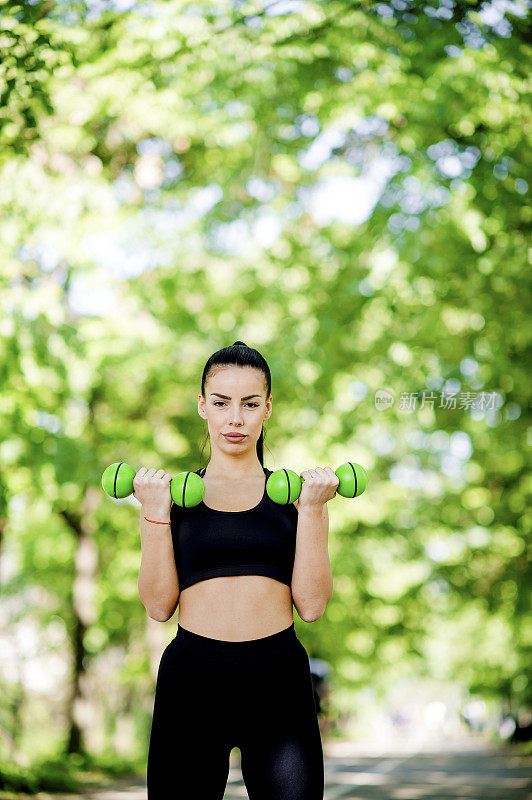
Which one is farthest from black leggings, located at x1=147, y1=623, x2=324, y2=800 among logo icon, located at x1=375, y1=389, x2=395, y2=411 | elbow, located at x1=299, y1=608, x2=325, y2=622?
logo icon, located at x1=375, y1=389, x2=395, y2=411

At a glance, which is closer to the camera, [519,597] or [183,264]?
[519,597]

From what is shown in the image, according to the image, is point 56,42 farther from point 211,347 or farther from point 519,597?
point 519,597

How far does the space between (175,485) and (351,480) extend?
0.56m

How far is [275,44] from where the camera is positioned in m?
6.48

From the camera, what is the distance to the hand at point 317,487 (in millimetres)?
2965

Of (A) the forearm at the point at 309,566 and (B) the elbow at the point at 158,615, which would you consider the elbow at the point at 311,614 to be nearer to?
(A) the forearm at the point at 309,566

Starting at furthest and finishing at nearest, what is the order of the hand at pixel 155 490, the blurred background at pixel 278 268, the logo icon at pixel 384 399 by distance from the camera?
the logo icon at pixel 384 399, the blurred background at pixel 278 268, the hand at pixel 155 490

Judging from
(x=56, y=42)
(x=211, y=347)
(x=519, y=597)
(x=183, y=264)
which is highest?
(x=56, y=42)

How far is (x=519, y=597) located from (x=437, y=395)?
298cm

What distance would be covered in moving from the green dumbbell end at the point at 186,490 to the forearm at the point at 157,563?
0.24 ft

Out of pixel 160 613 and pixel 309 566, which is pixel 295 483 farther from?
pixel 160 613

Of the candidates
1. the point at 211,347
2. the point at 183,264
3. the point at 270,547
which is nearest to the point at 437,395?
the point at 211,347

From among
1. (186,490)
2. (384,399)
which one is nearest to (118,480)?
(186,490)

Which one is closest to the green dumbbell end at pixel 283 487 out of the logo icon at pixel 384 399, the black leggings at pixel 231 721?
the black leggings at pixel 231 721
